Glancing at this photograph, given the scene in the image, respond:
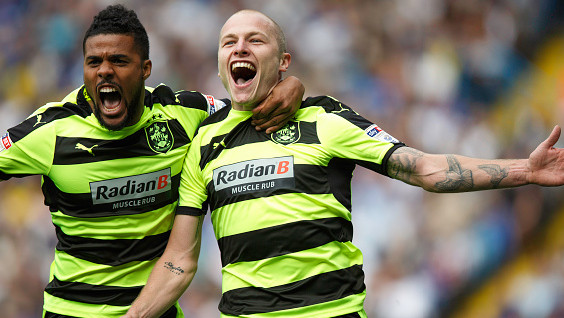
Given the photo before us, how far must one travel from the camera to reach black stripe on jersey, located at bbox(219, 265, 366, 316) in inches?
120

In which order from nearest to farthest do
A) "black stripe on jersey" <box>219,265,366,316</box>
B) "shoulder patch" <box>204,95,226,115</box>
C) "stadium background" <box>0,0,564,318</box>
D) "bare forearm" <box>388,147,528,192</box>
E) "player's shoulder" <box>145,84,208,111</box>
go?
"bare forearm" <box>388,147,528,192</box>, "black stripe on jersey" <box>219,265,366,316</box>, "player's shoulder" <box>145,84,208,111</box>, "shoulder patch" <box>204,95,226,115</box>, "stadium background" <box>0,0,564,318</box>

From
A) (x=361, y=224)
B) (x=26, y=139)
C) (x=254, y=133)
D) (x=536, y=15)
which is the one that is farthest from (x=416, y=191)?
(x=26, y=139)

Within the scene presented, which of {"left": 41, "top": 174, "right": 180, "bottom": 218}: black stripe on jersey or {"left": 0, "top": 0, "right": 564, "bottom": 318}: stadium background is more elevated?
{"left": 0, "top": 0, "right": 564, "bottom": 318}: stadium background

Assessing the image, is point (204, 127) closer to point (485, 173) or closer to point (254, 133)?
point (254, 133)

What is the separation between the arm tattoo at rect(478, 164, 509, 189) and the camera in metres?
2.89

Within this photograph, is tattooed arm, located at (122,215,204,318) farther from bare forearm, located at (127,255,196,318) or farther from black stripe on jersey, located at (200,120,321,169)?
black stripe on jersey, located at (200,120,321,169)

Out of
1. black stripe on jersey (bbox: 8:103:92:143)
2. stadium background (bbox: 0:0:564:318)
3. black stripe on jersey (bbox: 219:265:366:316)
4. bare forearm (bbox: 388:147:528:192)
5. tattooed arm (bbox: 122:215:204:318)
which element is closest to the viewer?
bare forearm (bbox: 388:147:528:192)

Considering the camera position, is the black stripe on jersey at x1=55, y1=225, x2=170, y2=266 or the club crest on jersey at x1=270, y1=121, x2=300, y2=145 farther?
the black stripe on jersey at x1=55, y1=225, x2=170, y2=266

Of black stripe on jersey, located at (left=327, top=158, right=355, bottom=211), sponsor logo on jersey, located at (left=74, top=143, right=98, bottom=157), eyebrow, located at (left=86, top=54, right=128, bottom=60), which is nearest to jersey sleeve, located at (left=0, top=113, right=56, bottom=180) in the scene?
sponsor logo on jersey, located at (left=74, top=143, right=98, bottom=157)

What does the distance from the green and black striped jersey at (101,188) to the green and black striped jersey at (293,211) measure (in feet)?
1.33

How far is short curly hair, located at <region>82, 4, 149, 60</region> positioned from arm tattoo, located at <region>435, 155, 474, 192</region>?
5.61 feet

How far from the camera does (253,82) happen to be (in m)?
3.37

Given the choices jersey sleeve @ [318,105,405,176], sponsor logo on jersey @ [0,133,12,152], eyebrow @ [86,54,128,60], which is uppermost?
eyebrow @ [86,54,128,60]

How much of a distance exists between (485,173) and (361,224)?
307cm
